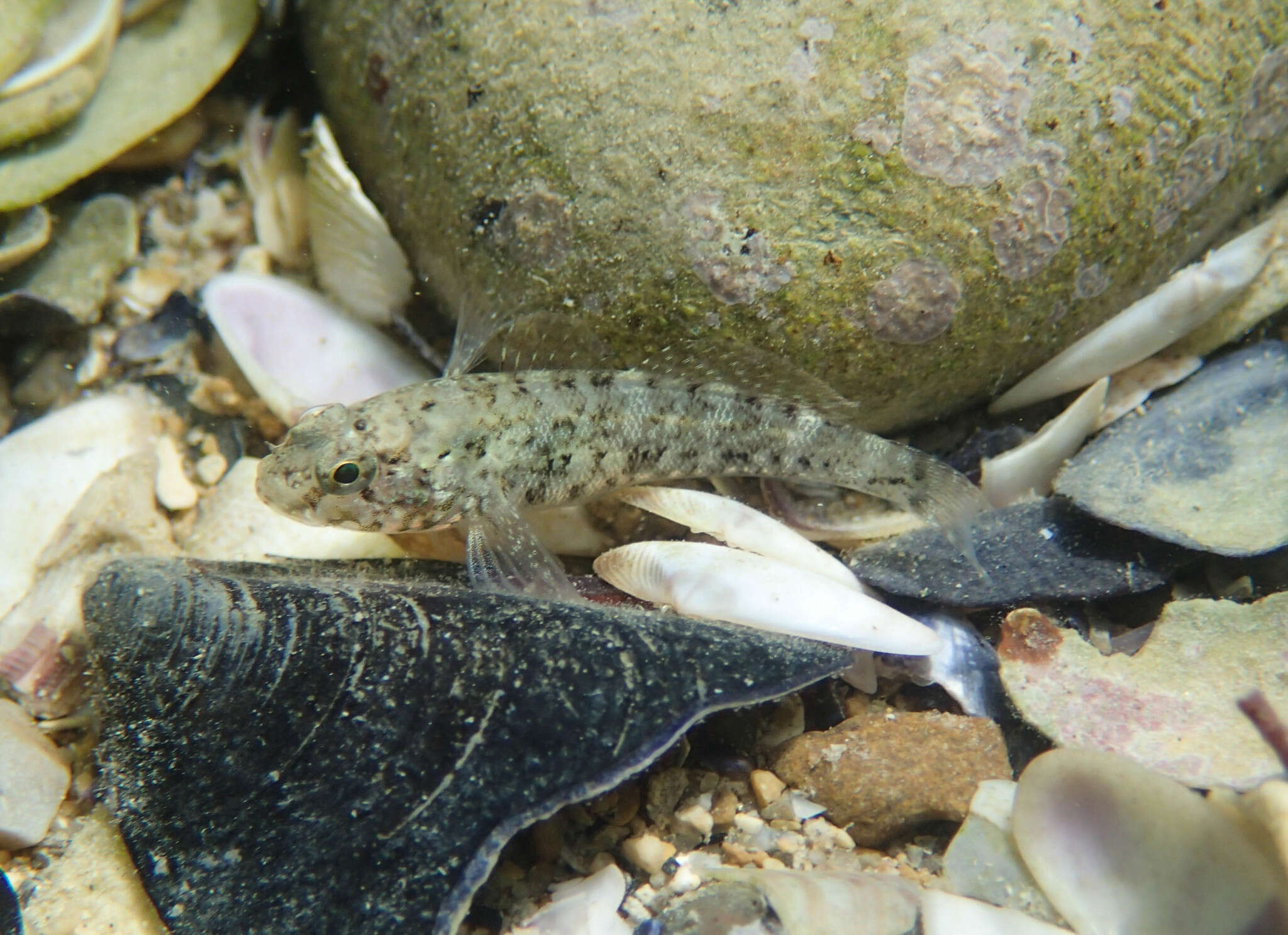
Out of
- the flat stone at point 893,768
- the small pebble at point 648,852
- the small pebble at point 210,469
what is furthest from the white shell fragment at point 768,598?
the small pebble at point 210,469

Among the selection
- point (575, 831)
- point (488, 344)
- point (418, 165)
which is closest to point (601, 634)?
point (575, 831)

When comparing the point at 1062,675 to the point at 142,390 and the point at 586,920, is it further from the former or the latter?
the point at 142,390

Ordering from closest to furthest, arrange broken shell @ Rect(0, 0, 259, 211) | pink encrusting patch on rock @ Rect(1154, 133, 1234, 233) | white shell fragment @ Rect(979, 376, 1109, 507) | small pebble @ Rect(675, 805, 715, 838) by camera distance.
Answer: small pebble @ Rect(675, 805, 715, 838), pink encrusting patch on rock @ Rect(1154, 133, 1234, 233), white shell fragment @ Rect(979, 376, 1109, 507), broken shell @ Rect(0, 0, 259, 211)

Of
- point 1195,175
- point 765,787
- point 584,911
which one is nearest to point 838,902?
point 765,787

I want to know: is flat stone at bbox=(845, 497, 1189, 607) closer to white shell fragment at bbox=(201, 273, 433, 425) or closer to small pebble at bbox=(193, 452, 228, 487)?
white shell fragment at bbox=(201, 273, 433, 425)

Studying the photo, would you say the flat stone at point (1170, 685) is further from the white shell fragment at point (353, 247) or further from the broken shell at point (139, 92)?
the broken shell at point (139, 92)

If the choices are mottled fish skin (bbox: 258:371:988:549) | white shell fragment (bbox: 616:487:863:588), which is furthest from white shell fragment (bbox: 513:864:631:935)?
mottled fish skin (bbox: 258:371:988:549)
